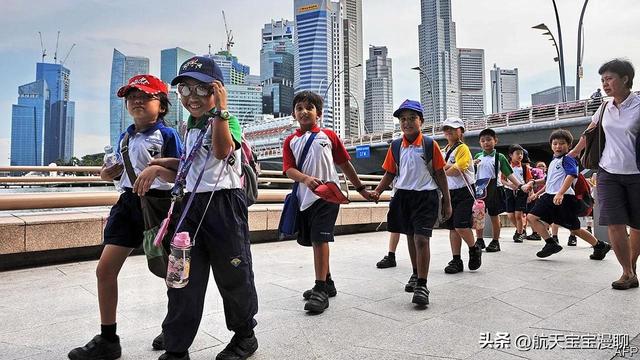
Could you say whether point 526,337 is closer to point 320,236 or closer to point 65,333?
point 320,236

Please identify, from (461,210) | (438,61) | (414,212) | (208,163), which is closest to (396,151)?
(414,212)

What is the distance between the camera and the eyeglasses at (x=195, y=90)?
7.79ft

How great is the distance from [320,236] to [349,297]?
25.7 inches

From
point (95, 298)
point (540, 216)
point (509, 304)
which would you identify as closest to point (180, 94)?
point (95, 298)

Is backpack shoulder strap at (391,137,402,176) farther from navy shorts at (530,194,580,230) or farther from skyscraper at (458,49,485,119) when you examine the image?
skyscraper at (458,49,485,119)

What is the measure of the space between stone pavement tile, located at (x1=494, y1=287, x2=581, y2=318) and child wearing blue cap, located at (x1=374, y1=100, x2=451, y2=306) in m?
0.81

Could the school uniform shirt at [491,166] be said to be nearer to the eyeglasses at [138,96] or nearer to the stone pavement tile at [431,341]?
the stone pavement tile at [431,341]

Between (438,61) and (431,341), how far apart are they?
68.0 metres

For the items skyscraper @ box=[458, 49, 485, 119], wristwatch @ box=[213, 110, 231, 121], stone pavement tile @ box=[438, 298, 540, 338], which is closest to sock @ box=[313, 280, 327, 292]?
stone pavement tile @ box=[438, 298, 540, 338]

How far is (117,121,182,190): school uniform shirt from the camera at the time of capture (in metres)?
2.64

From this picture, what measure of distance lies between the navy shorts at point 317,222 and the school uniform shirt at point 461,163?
1811 mm

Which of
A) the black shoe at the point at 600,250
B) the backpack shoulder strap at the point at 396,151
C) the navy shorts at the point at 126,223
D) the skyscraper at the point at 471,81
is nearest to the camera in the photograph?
the navy shorts at the point at 126,223

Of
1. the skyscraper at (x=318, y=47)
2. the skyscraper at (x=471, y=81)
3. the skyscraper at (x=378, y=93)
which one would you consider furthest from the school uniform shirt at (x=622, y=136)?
the skyscraper at (x=378, y=93)

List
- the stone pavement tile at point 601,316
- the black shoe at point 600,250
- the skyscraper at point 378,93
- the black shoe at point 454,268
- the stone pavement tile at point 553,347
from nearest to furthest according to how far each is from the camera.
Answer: the stone pavement tile at point 553,347
the stone pavement tile at point 601,316
the black shoe at point 454,268
the black shoe at point 600,250
the skyscraper at point 378,93
